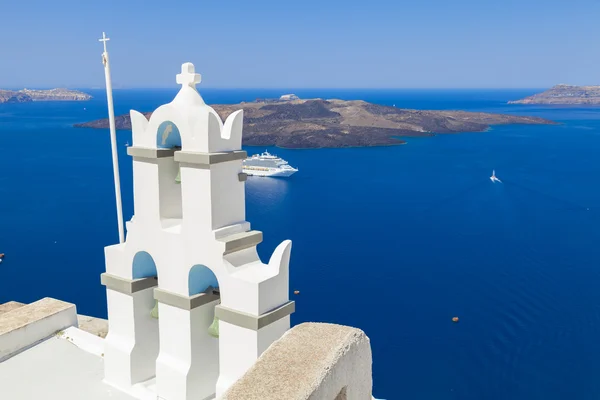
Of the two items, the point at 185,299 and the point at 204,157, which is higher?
the point at 204,157

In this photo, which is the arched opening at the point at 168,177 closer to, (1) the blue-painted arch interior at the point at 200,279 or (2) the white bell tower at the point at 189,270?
(2) the white bell tower at the point at 189,270

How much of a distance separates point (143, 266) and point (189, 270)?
3.70 ft

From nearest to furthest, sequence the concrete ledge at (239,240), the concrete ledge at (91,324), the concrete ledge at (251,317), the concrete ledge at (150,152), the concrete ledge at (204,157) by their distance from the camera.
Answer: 1. the concrete ledge at (251,317)
2. the concrete ledge at (204,157)
3. the concrete ledge at (239,240)
4. the concrete ledge at (150,152)
5. the concrete ledge at (91,324)

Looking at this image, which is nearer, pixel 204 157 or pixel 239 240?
pixel 204 157

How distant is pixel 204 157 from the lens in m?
6.65

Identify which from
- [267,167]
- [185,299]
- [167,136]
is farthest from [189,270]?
[267,167]

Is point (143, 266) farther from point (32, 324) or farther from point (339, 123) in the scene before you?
point (339, 123)

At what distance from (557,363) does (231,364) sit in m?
19.3

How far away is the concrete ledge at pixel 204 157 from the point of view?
6.64m

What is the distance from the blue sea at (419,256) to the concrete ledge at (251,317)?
14.7 meters

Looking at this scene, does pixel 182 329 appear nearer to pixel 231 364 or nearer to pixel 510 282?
pixel 231 364

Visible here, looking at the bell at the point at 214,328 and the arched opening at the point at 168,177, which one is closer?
the bell at the point at 214,328

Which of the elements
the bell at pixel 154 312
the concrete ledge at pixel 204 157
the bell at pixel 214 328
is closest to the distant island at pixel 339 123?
the bell at pixel 154 312

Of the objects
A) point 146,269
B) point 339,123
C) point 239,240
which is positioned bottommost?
point 339,123
